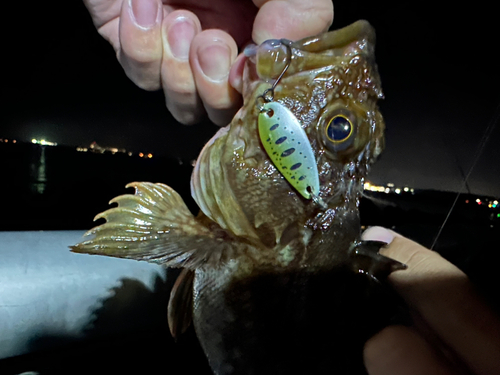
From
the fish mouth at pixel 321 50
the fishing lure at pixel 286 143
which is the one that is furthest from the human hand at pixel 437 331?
the fish mouth at pixel 321 50

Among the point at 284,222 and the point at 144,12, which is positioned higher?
the point at 144,12

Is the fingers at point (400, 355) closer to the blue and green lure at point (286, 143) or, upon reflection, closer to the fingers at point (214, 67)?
the blue and green lure at point (286, 143)

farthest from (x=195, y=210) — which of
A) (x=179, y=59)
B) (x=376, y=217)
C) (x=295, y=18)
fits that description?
(x=376, y=217)

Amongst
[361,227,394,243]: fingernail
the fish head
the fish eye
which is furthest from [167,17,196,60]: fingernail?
[361,227,394,243]: fingernail

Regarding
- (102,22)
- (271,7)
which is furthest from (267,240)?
(102,22)

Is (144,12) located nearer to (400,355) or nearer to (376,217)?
(400,355)

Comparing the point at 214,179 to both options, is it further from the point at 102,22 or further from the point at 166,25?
the point at 102,22
